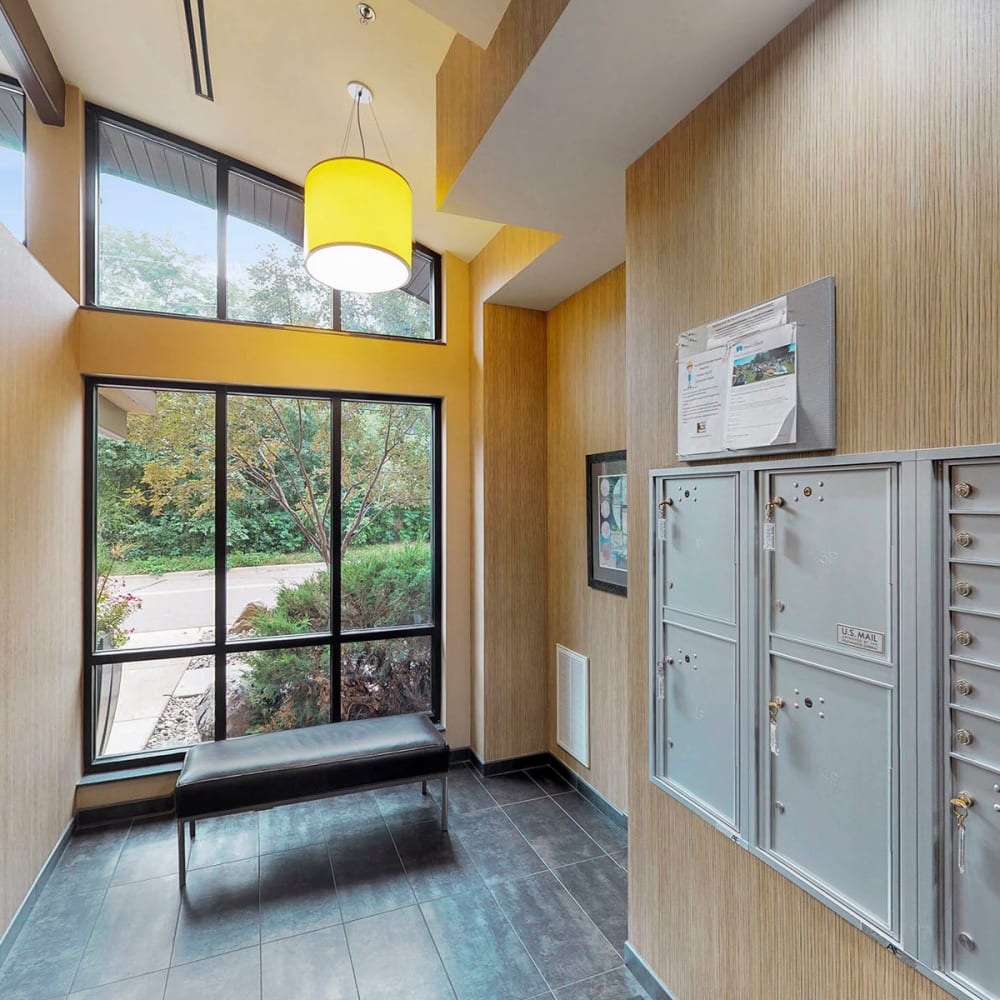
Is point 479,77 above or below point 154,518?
above

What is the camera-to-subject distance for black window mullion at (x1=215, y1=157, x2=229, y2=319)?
316cm

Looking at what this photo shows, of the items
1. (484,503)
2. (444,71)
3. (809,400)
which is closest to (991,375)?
(809,400)

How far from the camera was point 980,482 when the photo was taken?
1.05m

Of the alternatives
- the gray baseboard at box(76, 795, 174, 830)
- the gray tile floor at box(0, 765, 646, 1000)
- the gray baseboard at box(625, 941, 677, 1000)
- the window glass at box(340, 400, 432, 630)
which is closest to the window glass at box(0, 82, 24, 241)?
the window glass at box(340, 400, 432, 630)

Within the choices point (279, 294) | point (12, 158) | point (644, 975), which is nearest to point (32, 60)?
point (12, 158)

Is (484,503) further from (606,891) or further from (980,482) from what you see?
(980,482)

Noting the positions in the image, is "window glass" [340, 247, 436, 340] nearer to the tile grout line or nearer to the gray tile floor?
the gray tile floor

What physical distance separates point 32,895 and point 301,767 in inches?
42.9

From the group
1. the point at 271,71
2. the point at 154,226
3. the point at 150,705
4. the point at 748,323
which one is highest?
the point at 271,71

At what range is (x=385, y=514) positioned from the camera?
3555 millimetres

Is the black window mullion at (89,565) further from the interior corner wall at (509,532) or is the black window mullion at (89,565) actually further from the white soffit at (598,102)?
the white soffit at (598,102)

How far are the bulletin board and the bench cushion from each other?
201 cm

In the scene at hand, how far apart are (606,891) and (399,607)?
1.88 metres

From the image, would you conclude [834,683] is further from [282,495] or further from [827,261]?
[282,495]
